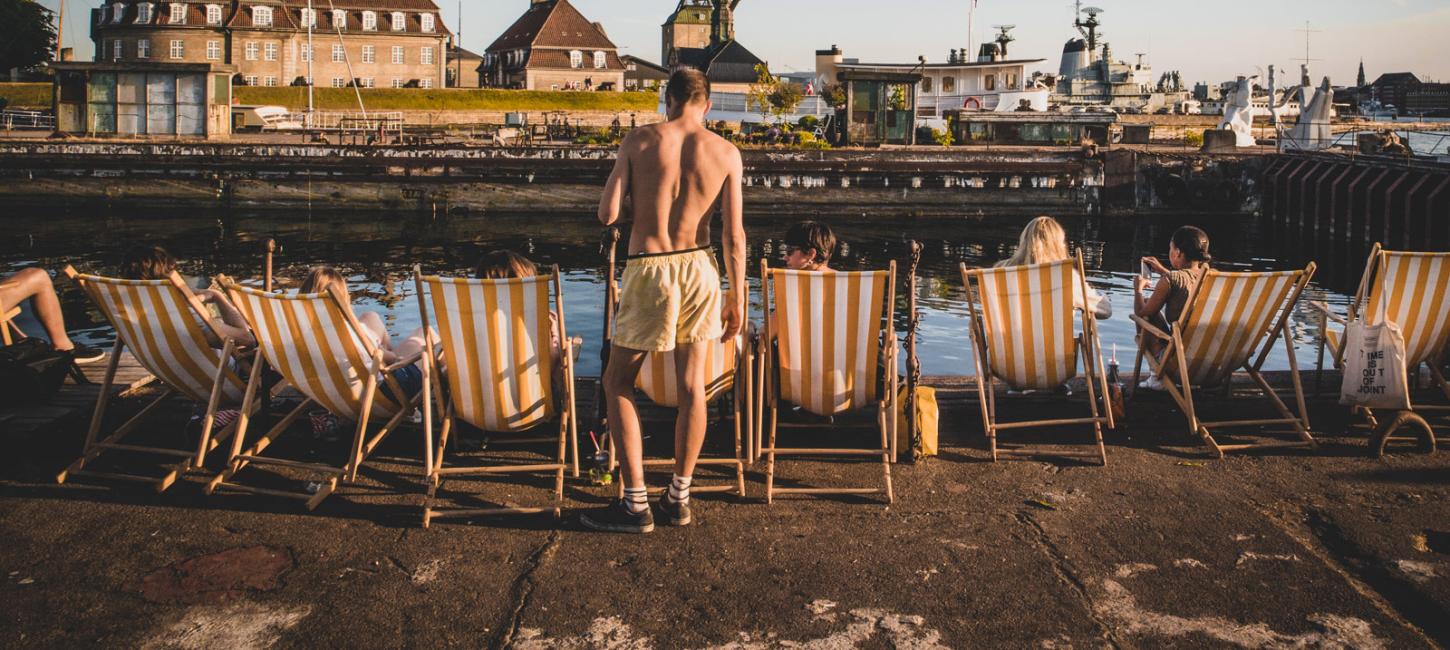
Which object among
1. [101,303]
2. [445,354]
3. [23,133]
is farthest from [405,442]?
[23,133]

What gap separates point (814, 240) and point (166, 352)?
11.7ft

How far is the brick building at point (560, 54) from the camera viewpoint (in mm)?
90625

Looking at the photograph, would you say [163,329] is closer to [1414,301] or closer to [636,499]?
[636,499]

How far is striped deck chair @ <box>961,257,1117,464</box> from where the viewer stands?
649 cm

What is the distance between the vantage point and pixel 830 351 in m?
6.12

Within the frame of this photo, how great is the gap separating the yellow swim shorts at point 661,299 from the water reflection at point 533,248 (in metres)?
10.6

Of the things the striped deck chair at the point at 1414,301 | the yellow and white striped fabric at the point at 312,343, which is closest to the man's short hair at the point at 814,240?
the yellow and white striped fabric at the point at 312,343

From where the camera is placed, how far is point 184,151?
3422 centimetres

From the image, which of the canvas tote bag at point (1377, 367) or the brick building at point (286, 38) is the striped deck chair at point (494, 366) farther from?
the brick building at point (286, 38)

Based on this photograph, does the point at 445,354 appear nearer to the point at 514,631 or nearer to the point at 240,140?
the point at 514,631

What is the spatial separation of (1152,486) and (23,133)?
47.7 meters

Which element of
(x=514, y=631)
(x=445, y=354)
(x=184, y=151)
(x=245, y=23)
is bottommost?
(x=514, y=631)

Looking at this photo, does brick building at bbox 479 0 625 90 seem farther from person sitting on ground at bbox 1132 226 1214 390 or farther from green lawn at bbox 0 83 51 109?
person sitting on ground at bbox 1132 226 1214 390

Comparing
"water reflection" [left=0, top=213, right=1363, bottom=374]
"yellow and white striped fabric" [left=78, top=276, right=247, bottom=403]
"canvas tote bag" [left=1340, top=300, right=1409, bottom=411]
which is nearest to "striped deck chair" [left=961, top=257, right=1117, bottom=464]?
"canvas tote bag" [left=1340, top=300, right=1409, bottom=411]
